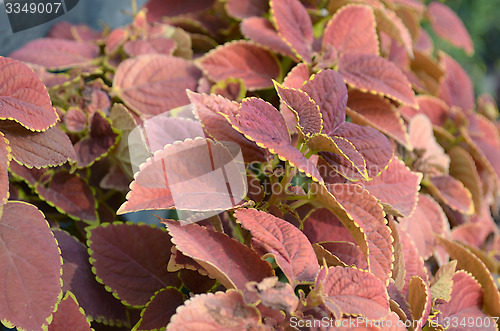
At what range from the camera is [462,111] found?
112 centimetres

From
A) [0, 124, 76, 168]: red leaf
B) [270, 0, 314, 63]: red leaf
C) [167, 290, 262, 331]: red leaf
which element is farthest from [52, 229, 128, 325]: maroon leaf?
[270, 0, 314, 63]: red leaf

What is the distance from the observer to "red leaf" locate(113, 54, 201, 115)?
0.79 metres

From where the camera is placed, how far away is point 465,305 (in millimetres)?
674

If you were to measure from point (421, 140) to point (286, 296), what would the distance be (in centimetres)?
54

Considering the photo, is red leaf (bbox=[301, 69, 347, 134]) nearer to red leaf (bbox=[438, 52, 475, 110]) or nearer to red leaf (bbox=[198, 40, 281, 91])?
red leaf (bbox=[198, 40, 281, 91])

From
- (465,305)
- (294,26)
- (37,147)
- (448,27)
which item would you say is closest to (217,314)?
(37,147)

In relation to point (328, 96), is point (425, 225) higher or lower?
lower

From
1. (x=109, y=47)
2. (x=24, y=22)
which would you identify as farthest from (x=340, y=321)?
(x=24, y=22)

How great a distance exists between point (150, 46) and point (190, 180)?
0.44 m

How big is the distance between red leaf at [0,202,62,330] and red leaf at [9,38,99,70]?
36cm

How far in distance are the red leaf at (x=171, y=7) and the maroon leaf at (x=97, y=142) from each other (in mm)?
406

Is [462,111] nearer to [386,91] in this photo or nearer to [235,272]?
[386,91]

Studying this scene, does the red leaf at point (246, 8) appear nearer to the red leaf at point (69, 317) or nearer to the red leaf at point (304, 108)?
the red leaf at point (304, 108)

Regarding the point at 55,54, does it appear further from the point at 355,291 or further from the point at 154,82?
the point at 355,291
